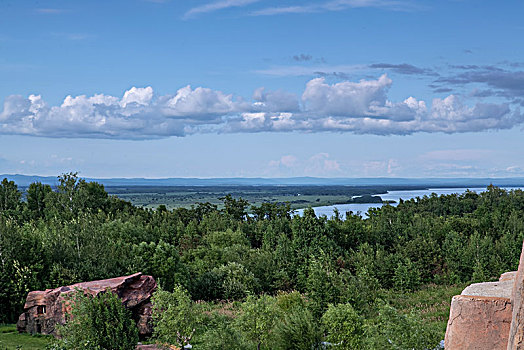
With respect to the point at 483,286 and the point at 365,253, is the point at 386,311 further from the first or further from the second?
the point at 365,253

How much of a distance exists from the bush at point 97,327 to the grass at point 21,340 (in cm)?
564

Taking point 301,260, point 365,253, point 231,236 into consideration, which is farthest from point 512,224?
point 231,236

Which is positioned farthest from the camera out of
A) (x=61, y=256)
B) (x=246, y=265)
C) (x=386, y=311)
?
(x=246, y=265)

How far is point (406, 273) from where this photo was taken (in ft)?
153

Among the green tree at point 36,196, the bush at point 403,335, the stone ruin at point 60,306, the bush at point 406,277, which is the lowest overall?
the bush at point 406,277

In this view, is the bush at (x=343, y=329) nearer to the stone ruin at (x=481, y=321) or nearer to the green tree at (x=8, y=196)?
the stone ruin at (x=481, y=321)

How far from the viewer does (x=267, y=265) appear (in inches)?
1829

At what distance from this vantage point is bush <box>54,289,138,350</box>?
1986cm

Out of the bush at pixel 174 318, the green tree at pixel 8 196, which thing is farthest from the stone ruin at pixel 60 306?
the green tree at pixel 8 196

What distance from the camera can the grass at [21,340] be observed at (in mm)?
24984

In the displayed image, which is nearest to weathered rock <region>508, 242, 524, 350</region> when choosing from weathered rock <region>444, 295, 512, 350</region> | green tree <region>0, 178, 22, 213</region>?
weathered rock <region>444, 295, 512, 350</region>

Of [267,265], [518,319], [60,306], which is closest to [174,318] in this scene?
[60,306]

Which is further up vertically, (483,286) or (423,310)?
(483,286)

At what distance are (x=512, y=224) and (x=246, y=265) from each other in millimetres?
31269
